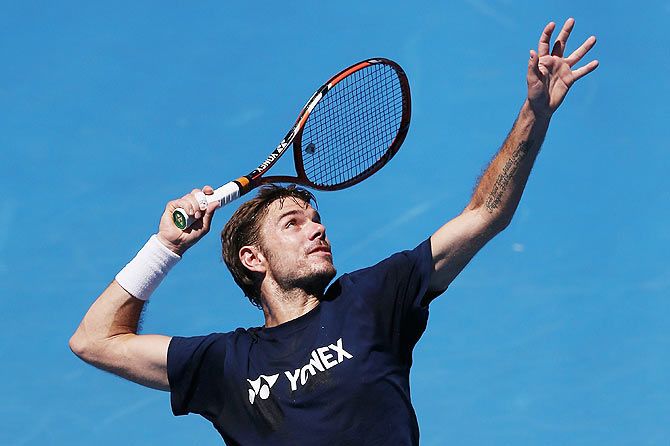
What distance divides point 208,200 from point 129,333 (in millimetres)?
1350

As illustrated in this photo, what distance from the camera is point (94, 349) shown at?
1057cm

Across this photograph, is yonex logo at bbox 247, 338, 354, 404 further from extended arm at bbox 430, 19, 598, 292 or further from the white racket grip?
the white racket grip

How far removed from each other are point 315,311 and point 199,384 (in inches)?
43.7

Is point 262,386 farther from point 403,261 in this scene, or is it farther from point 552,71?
point 552,71

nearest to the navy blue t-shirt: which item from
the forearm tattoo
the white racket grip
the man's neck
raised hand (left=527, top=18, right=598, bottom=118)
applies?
the man's neck

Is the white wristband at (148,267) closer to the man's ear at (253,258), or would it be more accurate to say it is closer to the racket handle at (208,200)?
the racket handle at (208,200)

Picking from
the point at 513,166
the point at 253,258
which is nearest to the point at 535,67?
the point at 513,166

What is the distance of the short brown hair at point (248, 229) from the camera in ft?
35.4

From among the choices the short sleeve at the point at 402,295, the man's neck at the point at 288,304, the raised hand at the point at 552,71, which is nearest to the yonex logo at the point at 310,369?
the short sleeve at the point at 402,295

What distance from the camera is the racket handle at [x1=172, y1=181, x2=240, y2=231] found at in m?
10.4

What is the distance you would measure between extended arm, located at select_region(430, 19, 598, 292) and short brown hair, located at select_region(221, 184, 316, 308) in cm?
166

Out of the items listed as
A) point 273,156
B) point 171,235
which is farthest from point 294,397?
point 273,156

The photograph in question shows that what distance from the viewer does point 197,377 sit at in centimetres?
1004

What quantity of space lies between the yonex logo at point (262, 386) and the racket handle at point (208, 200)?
5.18 feet
